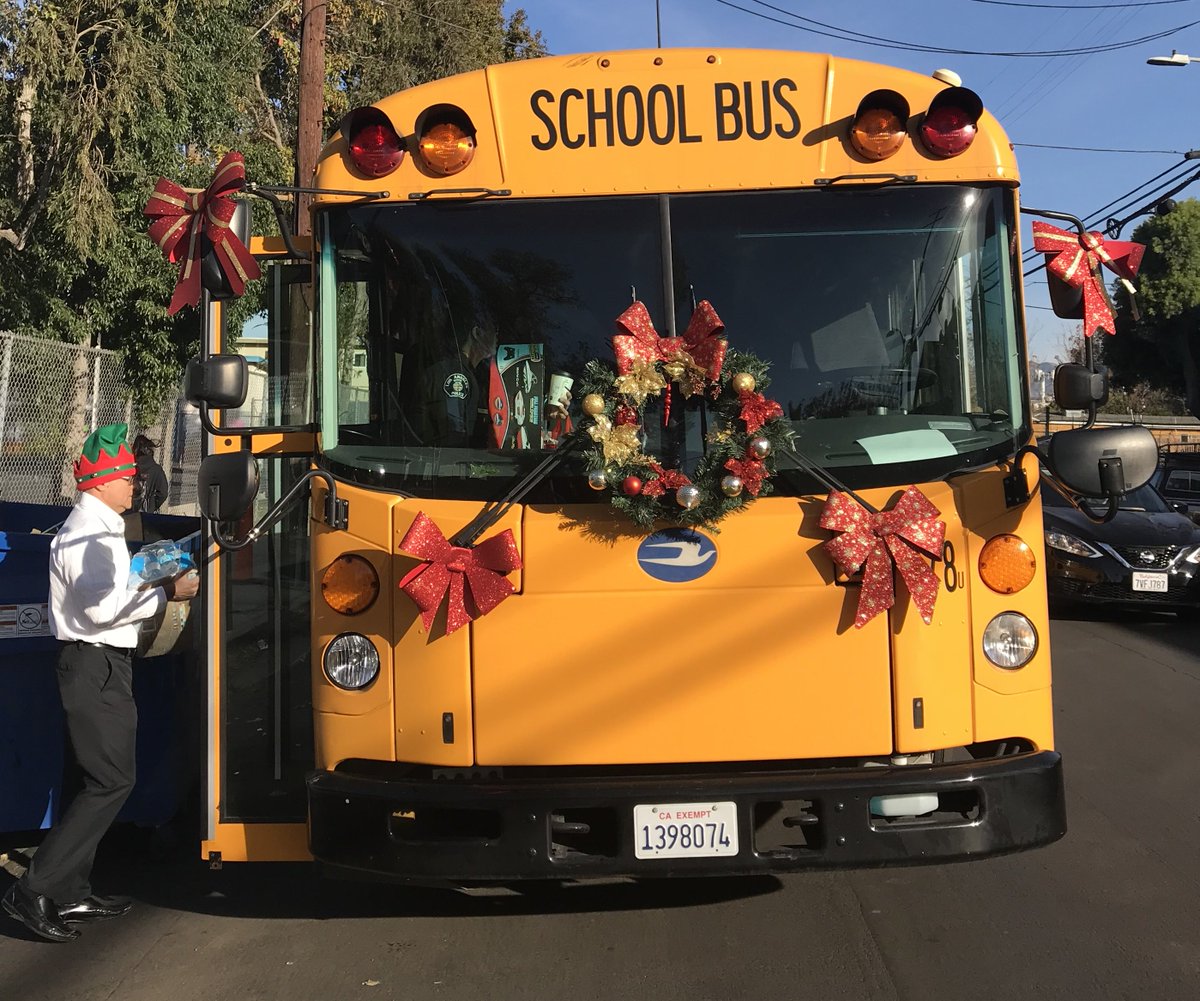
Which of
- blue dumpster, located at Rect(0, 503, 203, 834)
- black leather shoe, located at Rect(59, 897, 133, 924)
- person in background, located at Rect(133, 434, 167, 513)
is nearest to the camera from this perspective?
black leather shoe, located at Rect(59, 897, 133, 924)

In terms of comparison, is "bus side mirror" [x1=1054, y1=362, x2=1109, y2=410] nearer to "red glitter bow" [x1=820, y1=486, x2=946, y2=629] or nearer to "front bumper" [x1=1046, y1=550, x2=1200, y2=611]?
"red glitter bow" [x1=820, y1=486, x2=946, y2=629]

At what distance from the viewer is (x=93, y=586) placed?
424cm

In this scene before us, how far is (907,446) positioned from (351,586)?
1876 mm

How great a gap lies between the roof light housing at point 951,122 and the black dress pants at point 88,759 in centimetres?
344

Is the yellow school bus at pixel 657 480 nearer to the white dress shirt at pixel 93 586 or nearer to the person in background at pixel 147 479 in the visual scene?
the white dress shirt at pixel 93 586

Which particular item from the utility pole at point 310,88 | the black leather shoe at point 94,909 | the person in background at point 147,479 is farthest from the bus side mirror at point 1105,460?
the person in background at point 147,479

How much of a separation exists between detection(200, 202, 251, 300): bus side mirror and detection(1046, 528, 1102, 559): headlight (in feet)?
30.2

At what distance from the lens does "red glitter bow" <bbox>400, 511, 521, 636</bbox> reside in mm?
3639

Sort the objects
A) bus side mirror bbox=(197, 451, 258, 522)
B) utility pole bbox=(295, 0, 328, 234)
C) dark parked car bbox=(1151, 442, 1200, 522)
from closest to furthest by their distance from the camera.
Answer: bus side mirror bbox=(197, 451, 258, 522) → utility pole bbox=(295, 0, 328, 234) → dark parked car bbox=(1151, 442, 1200, 522)

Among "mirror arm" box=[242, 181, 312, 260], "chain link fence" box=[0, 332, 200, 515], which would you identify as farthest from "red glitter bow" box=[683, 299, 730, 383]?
"chain link fence" box=[0, 332, 200, 515]

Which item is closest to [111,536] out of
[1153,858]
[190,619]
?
[190,619]

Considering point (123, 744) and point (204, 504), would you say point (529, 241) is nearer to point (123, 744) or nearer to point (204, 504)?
point (204, 504)

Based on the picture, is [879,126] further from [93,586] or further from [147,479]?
[147,479]

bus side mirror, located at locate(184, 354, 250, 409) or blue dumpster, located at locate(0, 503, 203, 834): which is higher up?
bus side mirror, located at locate(184, 354, 250, 409)
